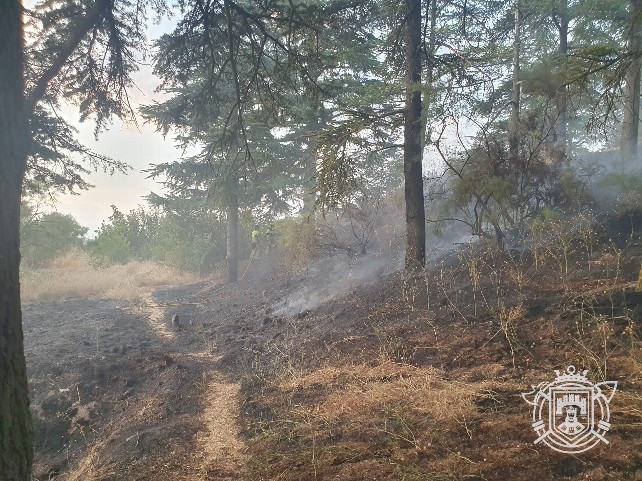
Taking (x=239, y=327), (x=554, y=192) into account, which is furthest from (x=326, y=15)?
(x=239, y=327)

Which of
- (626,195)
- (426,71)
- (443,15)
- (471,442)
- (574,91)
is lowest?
(471,442)

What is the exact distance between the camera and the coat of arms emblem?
2879 millimetres

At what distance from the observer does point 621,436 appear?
9.26 ft

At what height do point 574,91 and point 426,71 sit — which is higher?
point 426,71

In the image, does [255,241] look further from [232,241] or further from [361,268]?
[361,268]

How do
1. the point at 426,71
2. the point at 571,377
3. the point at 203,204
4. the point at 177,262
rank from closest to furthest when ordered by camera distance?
the point at 571,377 < the point at 426,71 < the point at 203,204 < the point at 177,262

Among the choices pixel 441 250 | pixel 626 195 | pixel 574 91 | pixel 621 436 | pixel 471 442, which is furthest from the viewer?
pixel 441 250

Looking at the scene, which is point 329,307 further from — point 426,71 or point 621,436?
point 621,436

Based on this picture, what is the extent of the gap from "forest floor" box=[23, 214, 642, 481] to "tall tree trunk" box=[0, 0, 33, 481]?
4.49 ft

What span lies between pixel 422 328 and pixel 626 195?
734cm

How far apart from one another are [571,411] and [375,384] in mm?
2060

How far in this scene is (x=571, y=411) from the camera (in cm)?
327

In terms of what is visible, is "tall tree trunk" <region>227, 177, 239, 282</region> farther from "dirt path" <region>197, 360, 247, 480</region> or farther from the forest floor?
"dirt path" <region>197, 360, 247, 480</region>

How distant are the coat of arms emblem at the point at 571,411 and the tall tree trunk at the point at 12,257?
3.43m
